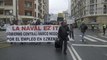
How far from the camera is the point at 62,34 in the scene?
15195 millimetres

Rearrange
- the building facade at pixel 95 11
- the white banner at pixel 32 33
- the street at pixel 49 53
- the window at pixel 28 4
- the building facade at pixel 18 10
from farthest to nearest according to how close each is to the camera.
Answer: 1. the building facade at pixel 95 11
2. the window at pixel 28 4
3. the building facade at pixel 18 10
4. the white banner at pixel 32 33
5. the street at pixel 49 53

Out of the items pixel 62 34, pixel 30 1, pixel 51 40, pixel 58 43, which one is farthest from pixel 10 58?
pixel 30 1

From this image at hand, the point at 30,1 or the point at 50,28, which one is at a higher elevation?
the point at 30,1

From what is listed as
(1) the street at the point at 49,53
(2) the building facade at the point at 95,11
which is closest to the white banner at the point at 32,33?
(1) the street at the point at 49,53

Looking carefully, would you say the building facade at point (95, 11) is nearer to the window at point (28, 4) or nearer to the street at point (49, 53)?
the window at point (28, 4)

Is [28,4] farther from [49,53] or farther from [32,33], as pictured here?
[49,53]

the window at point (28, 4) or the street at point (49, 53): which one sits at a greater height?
the window at point (28, 4)

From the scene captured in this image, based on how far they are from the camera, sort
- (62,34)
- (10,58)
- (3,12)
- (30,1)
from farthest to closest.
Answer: (30,1), (3,12), (62,34), (10,58)

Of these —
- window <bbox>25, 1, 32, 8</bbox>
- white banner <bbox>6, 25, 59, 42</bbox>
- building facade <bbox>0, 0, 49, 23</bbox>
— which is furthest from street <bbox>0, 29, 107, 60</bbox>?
window <bbox>25, 1, 32, 8</bbox>

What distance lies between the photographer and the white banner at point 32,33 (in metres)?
20.9

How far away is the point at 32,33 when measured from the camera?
21.1 m

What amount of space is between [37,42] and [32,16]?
67454 millimetres

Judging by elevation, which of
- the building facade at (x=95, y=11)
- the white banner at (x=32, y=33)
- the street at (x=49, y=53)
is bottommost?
the street at (x=49, y=53)

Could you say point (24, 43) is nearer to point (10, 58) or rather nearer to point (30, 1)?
point (10, 58)
